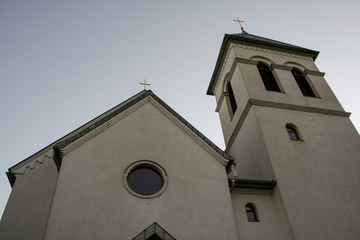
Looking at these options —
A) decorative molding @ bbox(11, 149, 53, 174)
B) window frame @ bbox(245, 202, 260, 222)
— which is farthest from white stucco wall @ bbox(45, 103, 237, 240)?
decorative molding @ bbox(11, 149, 53, 174)

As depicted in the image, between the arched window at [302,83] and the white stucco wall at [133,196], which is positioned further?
the arched window at [302,83]

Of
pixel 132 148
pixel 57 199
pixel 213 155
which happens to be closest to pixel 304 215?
pixel 213 155

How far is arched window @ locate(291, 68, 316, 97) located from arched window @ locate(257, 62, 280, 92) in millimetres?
1692

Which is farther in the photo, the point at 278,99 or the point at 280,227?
the point at 278,99

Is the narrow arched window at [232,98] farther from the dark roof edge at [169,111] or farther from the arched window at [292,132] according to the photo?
the dark roof edge at [169,111]

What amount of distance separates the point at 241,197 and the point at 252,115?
16.7ft

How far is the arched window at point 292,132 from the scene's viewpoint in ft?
51.2

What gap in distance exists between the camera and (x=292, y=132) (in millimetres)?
15906

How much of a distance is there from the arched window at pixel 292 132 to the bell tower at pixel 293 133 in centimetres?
5

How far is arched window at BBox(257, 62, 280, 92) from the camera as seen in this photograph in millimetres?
18719

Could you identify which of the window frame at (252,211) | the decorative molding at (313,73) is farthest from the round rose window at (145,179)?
the decorative molding at (313,73)

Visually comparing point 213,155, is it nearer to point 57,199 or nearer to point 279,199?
point 279,199

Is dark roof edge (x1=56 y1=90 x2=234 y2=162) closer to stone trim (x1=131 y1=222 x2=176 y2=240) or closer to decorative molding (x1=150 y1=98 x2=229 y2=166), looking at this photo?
decorative molding (x1=150 y1=98 x2=229 y2=166)

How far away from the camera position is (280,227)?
478 inches
